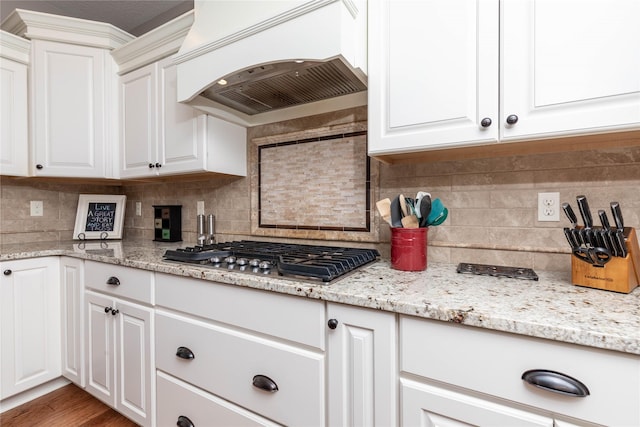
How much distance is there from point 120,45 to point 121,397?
2.25m

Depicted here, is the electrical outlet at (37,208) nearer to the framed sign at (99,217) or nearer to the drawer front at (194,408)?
the framed sign at (99,217)

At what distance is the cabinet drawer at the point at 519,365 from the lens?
62 cm

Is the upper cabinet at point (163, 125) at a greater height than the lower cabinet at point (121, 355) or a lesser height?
greater

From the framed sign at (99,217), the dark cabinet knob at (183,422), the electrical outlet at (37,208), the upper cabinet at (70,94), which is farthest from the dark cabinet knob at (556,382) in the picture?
the electrical outlet at (37,208)

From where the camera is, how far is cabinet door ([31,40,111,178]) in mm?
2004

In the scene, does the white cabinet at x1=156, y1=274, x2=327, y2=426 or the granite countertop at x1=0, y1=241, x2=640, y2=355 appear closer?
the granite countertop at x1=0, y1=241, x2=640, y2=355

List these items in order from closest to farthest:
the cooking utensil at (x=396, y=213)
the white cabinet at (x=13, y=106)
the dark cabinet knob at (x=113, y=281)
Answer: the cooking utensil at (x=396, y=213) < the dark cabinet knob at (x=113, y=281) < the white cabinet at (x=13, y=106)

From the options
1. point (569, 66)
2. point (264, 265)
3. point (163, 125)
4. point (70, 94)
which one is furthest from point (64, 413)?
point (569, 66)

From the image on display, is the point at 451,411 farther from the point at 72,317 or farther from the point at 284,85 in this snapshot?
the point at 72,317

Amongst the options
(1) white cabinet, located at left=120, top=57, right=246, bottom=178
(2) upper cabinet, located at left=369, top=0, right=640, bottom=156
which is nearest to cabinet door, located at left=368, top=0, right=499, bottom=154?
(2) upper cabinet, located at left=369, top=0, right=640, bottom=156

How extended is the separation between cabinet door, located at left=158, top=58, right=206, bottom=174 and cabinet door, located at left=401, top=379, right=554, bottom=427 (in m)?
1.51

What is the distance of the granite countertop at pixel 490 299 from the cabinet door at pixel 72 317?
97 centimetres

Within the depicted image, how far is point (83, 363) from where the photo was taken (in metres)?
1.74

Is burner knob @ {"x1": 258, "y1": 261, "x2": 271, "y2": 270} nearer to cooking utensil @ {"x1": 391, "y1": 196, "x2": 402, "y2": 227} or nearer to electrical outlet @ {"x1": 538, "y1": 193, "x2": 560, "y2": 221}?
cooking utensil @ {"x1": 391, "y1": 196, "x2": 402, "y2": 227}
